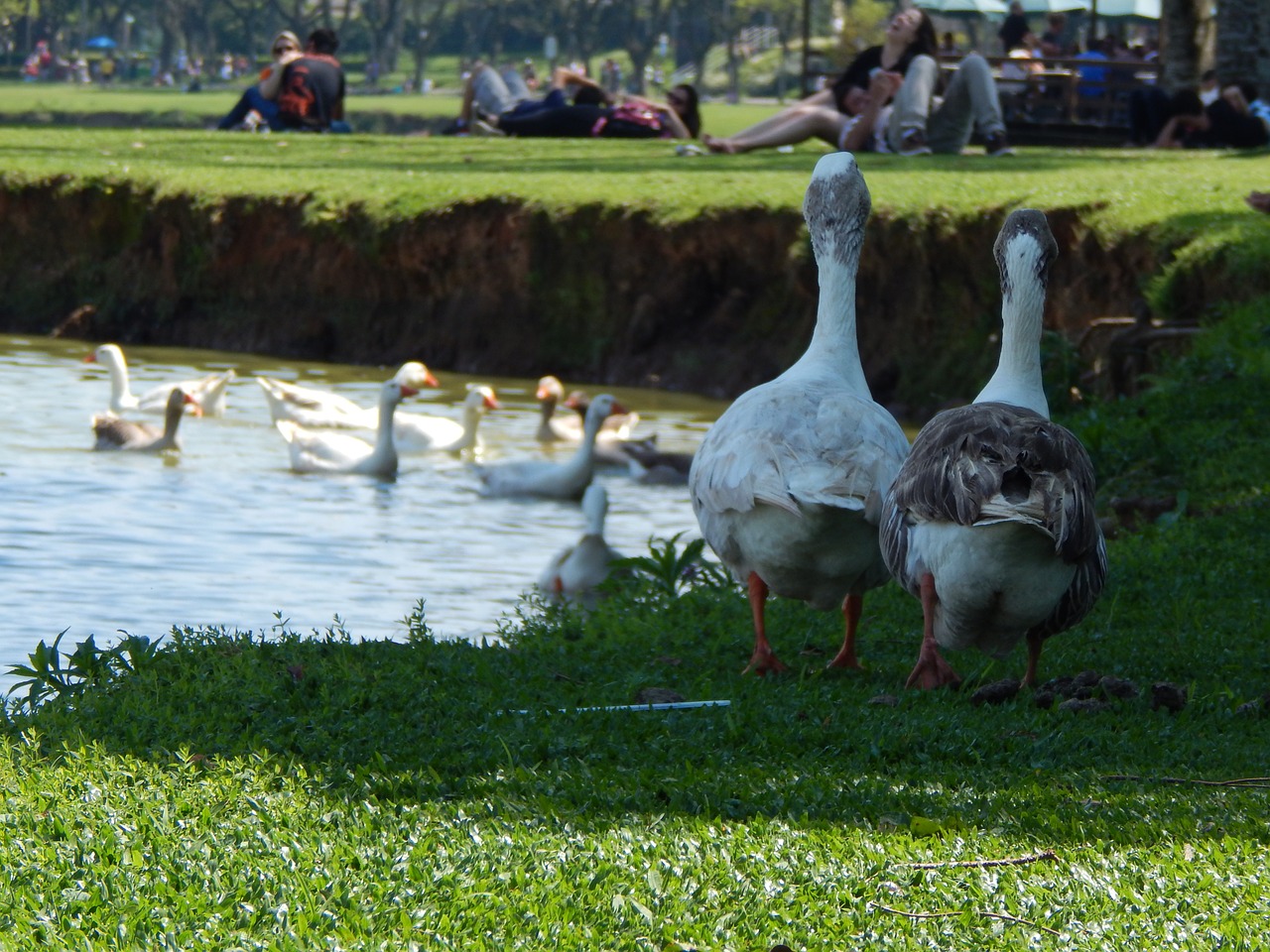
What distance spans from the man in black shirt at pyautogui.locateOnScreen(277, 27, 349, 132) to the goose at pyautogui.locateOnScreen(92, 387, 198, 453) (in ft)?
49.4

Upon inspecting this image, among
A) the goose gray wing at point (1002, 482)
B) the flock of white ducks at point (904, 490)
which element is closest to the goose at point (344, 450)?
the flock of white ducks at point (904, 490)

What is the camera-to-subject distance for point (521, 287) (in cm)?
1648

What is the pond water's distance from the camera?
8.73 meters

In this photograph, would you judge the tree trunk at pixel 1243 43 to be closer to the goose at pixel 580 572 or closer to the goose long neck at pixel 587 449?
the goose long neck at pixel 587 449

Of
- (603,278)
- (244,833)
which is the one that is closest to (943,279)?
(603,278)

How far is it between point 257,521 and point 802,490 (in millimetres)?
6285

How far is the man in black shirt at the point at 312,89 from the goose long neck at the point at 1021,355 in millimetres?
22562

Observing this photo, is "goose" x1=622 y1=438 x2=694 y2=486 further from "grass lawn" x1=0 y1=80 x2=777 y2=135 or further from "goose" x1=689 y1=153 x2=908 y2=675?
"grass lawn" x1=0 y1=80 x2=777 y2=135

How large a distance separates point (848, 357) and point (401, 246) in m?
10.5

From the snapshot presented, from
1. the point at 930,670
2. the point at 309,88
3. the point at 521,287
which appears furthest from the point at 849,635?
the point at 309,88

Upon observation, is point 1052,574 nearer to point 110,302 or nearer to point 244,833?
point 244,833

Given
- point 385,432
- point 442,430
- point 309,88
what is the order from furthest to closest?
point 309,88, point 442,430, point 385,432

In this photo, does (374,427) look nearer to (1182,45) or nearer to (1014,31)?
(1182,45)

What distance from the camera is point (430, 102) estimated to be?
76875 millimetres
